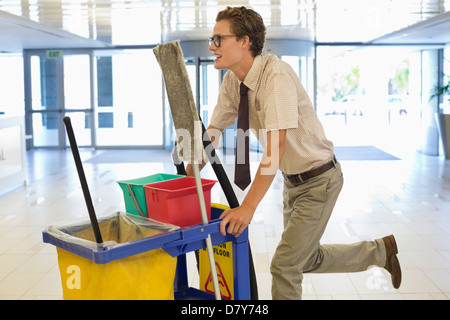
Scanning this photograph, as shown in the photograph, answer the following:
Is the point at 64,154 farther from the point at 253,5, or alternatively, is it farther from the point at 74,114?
the point at 253,5

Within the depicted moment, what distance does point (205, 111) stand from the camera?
1249cm

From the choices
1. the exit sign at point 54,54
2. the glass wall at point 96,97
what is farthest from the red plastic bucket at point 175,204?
the exit sign at point 54,54

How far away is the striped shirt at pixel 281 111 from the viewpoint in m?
2.20

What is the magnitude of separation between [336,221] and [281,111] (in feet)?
12.0

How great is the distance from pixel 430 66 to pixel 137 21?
6897 mm

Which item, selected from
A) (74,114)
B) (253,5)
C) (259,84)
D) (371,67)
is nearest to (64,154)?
(74,114)

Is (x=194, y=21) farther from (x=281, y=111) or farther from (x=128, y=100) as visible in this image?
(x=281, y=111)

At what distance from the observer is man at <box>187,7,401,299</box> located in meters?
2.19

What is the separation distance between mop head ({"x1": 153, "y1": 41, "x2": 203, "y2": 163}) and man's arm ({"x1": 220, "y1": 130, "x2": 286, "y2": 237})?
27cm

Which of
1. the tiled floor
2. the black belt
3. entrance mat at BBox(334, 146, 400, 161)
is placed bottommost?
the tiled floor

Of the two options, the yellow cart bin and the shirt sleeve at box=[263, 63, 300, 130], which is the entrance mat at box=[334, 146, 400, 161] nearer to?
the shirt sleeve at box=[263, 63, 300, 130]

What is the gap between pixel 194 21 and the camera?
9109 millimetres

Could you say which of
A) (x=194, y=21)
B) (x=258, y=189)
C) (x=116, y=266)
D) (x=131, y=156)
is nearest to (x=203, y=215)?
(x=258, y=189)

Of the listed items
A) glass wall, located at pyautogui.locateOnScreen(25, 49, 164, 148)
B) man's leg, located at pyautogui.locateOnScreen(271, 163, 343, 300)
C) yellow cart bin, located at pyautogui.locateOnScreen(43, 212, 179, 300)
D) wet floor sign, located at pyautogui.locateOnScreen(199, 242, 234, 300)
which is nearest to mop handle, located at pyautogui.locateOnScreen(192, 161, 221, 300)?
yellow cart bin, located at pyautogui.locateOnScreen(43, 212, 179, 300)
